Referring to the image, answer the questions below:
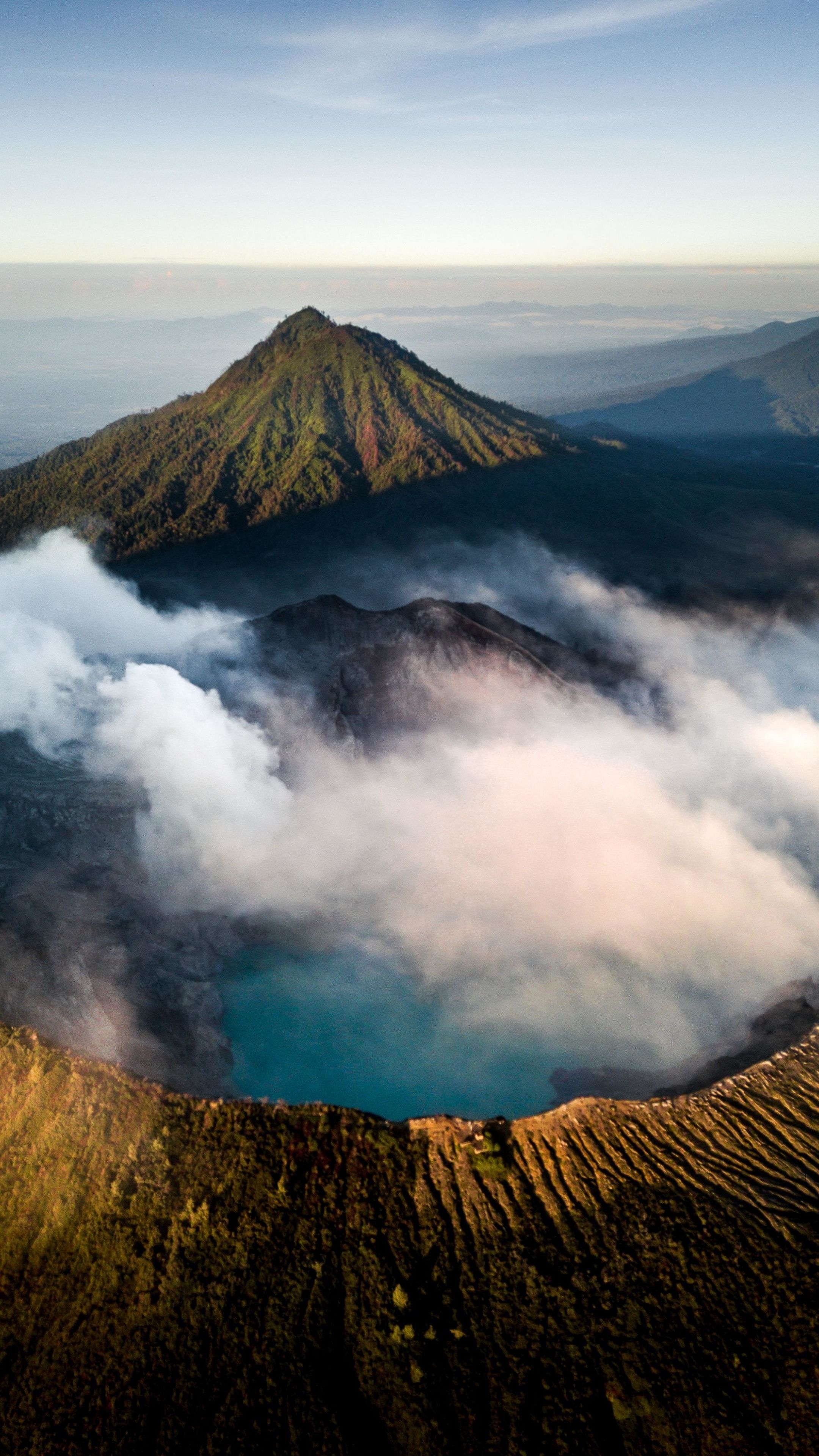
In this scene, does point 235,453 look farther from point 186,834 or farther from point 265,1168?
point 265,1168

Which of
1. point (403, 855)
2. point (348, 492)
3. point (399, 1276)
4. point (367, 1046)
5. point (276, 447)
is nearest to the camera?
point (399, 1276)

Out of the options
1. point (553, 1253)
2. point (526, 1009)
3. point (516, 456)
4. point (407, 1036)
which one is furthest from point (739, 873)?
point (516, 456)

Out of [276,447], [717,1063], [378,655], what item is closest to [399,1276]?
[717,1063]

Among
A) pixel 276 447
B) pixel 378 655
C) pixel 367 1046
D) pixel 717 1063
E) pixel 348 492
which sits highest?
pixel 276 447

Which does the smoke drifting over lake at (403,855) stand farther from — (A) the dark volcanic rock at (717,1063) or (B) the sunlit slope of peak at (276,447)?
(B) the sunlit slope of peak at (276,447)

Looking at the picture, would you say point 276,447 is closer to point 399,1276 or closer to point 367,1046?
point 367,1046

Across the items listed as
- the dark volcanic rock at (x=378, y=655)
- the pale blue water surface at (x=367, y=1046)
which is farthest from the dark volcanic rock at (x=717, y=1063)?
the dark volcanic rock at (x=378, y=655)

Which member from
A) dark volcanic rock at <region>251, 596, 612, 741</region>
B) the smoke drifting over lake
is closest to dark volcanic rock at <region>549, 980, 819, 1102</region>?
the smoke drifting over lake
